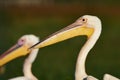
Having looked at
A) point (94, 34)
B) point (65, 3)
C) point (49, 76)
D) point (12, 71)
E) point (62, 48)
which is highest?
point (65, 3)

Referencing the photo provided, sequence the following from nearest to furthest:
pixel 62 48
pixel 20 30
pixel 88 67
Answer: pixel 88 67, pixel 62 48, pixel 20 30

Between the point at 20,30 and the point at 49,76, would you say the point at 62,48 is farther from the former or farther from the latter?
the point at 49,76

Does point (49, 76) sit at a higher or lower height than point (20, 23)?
lower

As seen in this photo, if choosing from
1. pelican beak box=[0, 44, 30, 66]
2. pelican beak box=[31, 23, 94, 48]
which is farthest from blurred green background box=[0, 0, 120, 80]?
pelican beak box=[31, 23, 94, 48]

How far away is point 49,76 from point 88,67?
0.58 m

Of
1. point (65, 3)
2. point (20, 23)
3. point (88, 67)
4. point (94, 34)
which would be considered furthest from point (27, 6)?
point (94, 34)

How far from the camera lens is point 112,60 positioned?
5.34m

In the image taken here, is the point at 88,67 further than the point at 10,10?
No

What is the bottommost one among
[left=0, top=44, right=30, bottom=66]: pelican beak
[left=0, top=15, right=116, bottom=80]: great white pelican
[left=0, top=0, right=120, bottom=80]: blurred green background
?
[left=0, top=15, right=116, bottom=80]: great white pelican

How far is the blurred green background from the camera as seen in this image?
511 centimetres

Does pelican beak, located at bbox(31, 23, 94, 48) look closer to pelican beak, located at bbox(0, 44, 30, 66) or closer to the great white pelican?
the great white pelican

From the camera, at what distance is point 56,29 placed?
6.44 m

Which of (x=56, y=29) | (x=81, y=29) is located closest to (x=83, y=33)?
(x=81, y=29)

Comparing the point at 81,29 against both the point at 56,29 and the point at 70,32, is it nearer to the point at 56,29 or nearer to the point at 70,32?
the point at 70,32
